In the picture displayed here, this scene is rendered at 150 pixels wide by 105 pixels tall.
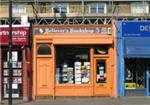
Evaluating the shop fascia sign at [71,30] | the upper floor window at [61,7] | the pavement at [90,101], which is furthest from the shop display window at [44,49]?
the upper floor window at [61,7]

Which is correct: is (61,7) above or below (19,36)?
above

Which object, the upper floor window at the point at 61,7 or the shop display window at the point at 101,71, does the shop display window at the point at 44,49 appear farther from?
the upper floor window at the point at 61,7

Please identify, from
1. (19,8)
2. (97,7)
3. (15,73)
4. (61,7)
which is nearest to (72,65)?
(15,73)

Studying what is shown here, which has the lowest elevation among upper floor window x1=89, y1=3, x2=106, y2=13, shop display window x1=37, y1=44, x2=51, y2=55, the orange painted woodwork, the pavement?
the pavement

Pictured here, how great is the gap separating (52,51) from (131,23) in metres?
4.24

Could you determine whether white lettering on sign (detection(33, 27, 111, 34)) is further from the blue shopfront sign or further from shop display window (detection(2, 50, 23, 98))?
shop display window (detection(2, 50, 23, 98))

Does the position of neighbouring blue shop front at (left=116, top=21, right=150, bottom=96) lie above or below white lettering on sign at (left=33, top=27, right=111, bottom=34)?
below

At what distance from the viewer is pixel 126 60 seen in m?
29.0

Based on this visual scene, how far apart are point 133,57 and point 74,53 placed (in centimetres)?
304

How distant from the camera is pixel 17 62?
93.4ft

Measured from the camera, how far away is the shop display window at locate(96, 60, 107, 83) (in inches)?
1139

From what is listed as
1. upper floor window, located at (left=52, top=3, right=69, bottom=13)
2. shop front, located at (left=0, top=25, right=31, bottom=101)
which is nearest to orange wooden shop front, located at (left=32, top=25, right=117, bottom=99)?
shop front, located at (left=0, top=25, right=31, bottom=101)

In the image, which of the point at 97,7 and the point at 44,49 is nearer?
the point at 44,49

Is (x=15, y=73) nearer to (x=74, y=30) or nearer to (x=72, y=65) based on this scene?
(x=72, y=65)
